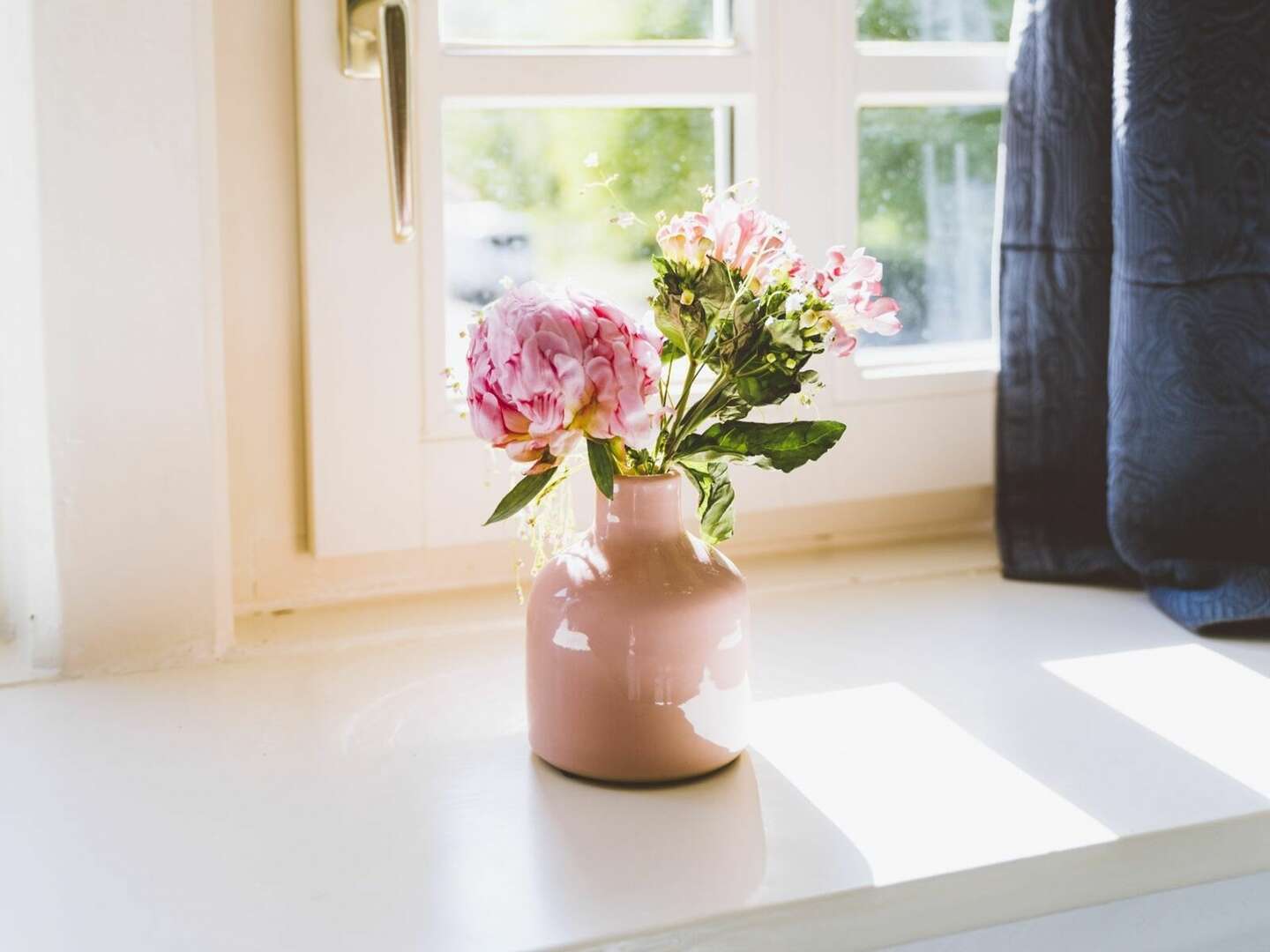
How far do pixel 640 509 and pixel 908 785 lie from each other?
24 cm

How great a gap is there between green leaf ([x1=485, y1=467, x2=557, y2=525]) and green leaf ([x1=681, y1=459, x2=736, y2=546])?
0.33ft

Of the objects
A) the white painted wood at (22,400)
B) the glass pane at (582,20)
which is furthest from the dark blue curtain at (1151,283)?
the white painted wood at (22,400)

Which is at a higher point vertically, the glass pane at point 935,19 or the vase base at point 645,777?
the glass pane at point 935,19

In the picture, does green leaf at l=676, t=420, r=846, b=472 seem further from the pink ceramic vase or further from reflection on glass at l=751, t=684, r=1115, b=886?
reflection on glass at l=751, t=684, r=1115, b=886

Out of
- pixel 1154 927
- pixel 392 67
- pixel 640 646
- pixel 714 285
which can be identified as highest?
pixel 392 67

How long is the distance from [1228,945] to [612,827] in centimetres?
38

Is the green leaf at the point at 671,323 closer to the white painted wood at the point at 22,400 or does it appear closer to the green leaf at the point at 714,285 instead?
the green leaf at the point at 714,285

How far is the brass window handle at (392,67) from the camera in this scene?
1.17 meters

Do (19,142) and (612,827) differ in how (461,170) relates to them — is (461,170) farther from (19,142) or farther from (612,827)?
(612,827)

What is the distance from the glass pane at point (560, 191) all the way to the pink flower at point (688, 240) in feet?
1.29

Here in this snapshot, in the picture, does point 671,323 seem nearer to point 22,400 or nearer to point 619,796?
point 619,796

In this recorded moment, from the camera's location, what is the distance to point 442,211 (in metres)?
1.28

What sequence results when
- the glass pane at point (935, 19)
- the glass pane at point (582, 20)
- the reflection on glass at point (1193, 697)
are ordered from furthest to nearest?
the glass pane at point (935, 19), the glass pane at point (582, 20), the reflection on glass at point (1193, 697)

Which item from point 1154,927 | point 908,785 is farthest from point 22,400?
point 1154,927
